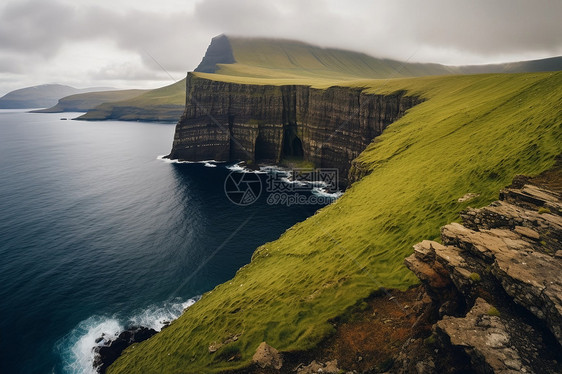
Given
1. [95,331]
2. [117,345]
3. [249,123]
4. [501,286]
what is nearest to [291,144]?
[249,123]

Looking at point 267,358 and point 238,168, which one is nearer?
point 267,358

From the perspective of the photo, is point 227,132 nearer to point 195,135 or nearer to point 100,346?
point 195,135

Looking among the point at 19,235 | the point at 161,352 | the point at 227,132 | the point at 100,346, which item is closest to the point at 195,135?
the point at 227,132

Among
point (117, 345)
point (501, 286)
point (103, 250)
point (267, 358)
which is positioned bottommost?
point (117, 345)

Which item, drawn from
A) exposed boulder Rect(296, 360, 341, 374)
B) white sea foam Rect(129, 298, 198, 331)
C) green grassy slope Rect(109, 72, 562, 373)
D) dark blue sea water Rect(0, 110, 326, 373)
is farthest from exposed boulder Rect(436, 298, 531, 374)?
dark blue sea water Rect(0, 110, 326, 373)

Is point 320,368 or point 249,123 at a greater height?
point 249,123

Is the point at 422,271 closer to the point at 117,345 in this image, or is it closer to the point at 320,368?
the point at 320,368
